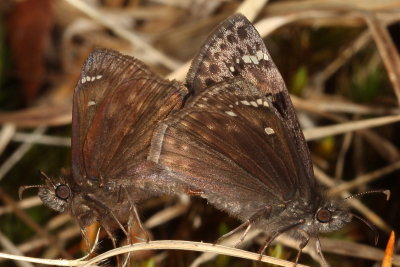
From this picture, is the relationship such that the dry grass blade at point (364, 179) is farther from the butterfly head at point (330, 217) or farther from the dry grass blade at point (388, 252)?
the dry grass blade at point (388, 252)

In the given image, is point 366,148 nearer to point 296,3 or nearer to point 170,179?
point 296,3

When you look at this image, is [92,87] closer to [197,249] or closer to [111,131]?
[111,131]

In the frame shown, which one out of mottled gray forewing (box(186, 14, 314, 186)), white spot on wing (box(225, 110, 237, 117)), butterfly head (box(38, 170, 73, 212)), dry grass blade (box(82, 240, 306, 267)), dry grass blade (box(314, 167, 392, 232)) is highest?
mottled gray forewing (box(186, 14, 314, 186))

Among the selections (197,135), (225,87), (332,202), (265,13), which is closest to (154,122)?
(197,135)

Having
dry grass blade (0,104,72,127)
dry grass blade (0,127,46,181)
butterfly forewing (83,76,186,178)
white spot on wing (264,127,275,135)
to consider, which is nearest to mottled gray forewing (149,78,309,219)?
white spot on wing (264,127,275,135)

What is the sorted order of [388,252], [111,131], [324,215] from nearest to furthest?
[388,252] < [324,215] < [111,131]

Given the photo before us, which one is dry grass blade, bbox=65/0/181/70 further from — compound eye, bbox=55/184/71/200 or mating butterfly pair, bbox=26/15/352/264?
compound eye, bbox=55/184/71/200

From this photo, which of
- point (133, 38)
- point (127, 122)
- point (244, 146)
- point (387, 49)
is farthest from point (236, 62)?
point (133, 38)

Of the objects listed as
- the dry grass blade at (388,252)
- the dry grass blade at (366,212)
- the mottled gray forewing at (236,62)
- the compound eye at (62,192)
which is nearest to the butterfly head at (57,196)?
the compound eye at (62,192)
